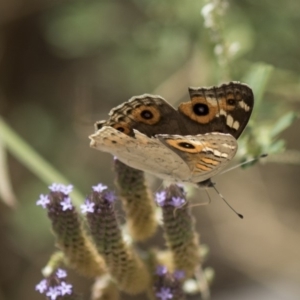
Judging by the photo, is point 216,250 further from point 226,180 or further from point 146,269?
point 146,269

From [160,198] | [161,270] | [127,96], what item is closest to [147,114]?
[160,198]

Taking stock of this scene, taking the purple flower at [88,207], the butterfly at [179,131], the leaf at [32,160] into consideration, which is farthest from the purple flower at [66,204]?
the leaf at [32,160]

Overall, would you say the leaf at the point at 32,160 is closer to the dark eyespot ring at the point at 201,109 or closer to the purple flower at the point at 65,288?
the purple flower at the point at 65,288

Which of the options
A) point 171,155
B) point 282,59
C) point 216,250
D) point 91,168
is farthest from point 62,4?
point 171,155

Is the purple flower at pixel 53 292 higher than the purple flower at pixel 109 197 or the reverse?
the reverse

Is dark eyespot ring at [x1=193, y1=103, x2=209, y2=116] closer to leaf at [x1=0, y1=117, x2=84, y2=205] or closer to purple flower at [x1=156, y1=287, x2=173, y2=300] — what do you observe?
purple flower at [x1=156, y1=287, x2=173, y2=300]

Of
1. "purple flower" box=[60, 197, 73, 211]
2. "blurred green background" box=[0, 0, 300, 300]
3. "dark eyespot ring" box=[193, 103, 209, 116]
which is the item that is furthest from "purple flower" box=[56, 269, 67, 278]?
"blurred green background" box=[0, 0, 300, 300]
